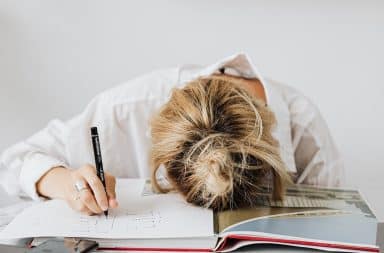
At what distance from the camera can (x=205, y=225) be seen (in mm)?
711

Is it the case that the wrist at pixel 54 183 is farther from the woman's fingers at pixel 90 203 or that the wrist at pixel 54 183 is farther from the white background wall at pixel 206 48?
the white background wall at pixel 206 48

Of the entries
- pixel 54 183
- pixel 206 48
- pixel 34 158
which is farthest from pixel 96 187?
pixel 206 48

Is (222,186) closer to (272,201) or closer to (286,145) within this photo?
(272,201)

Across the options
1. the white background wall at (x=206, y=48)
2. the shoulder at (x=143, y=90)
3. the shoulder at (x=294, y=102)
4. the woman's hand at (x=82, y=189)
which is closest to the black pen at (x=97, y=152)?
the woman's hand at (x=82, y=189)

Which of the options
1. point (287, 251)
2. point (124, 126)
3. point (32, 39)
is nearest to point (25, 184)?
point (124, 126)

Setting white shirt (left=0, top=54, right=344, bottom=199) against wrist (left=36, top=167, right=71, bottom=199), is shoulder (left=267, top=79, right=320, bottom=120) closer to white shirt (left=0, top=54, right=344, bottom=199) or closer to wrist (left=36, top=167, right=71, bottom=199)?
white shirt (left=0, top=54, right=344, bottom=199)

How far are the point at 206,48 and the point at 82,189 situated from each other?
2.58 ft

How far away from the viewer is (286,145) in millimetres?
1010

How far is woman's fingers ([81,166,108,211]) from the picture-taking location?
74 cm

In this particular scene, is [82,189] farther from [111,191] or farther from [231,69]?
[231,69]

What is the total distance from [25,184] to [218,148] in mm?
352

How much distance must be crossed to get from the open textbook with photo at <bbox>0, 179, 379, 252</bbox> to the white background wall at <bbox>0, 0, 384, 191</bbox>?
2.32ft

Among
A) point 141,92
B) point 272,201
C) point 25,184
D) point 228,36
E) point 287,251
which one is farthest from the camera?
point 228,36

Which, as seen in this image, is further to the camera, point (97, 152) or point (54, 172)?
point (54, 172)
